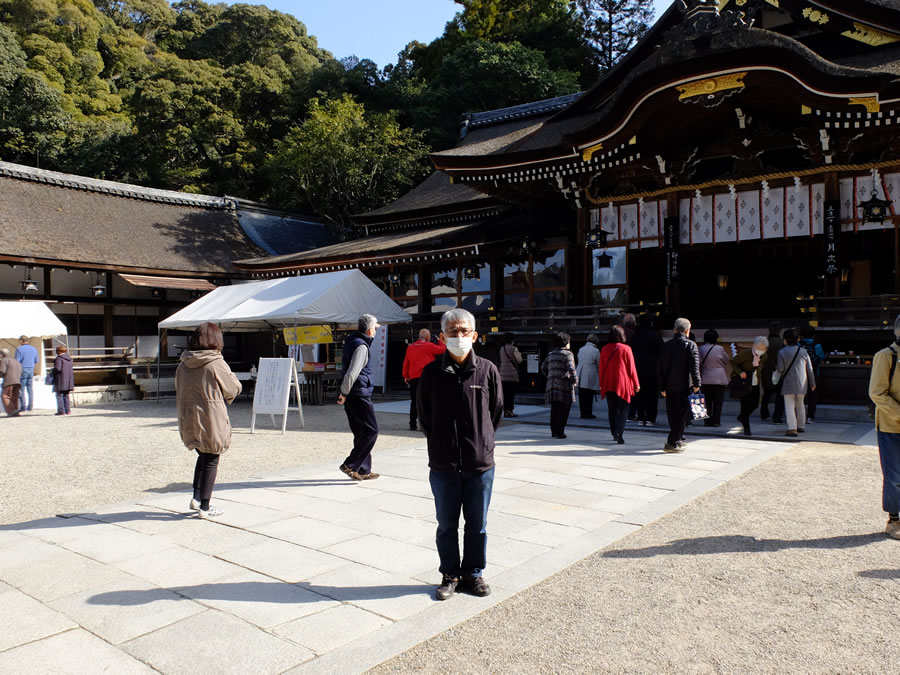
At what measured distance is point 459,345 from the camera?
3.55 meters

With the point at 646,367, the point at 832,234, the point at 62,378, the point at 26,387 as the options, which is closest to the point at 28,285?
the point at 26,387

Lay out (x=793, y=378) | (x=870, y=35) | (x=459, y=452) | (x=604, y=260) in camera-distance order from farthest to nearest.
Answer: (x=604, y=260) < (x=870, y=35) < (x=793, y=378) < (x=459, y=452)

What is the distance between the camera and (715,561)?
4012mm

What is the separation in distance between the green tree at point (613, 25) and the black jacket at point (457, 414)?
3556 centimetres

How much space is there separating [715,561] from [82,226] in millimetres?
20880

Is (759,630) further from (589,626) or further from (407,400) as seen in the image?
(407,400)

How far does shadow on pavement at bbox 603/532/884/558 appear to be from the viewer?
4191 millimetres

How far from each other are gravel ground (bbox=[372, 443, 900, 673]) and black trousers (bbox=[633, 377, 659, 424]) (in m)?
5.12

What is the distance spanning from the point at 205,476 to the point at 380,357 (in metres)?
11.6

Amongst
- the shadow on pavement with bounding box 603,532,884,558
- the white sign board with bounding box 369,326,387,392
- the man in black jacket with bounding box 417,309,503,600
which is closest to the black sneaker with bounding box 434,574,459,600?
the man in black jacket with bounding box 417,309,503,600

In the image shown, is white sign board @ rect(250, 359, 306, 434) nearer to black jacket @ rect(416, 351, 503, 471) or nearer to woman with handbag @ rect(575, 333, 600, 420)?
woman with handbag @ rect(575, 333, 600, 420)

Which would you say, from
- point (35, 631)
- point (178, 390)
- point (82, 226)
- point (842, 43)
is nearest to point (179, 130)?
point (82, 226)

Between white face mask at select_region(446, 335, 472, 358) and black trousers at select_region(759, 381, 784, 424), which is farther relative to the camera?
black trousers at select_region(759, 381, 784, 424)

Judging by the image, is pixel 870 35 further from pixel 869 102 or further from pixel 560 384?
pixel 560 384
